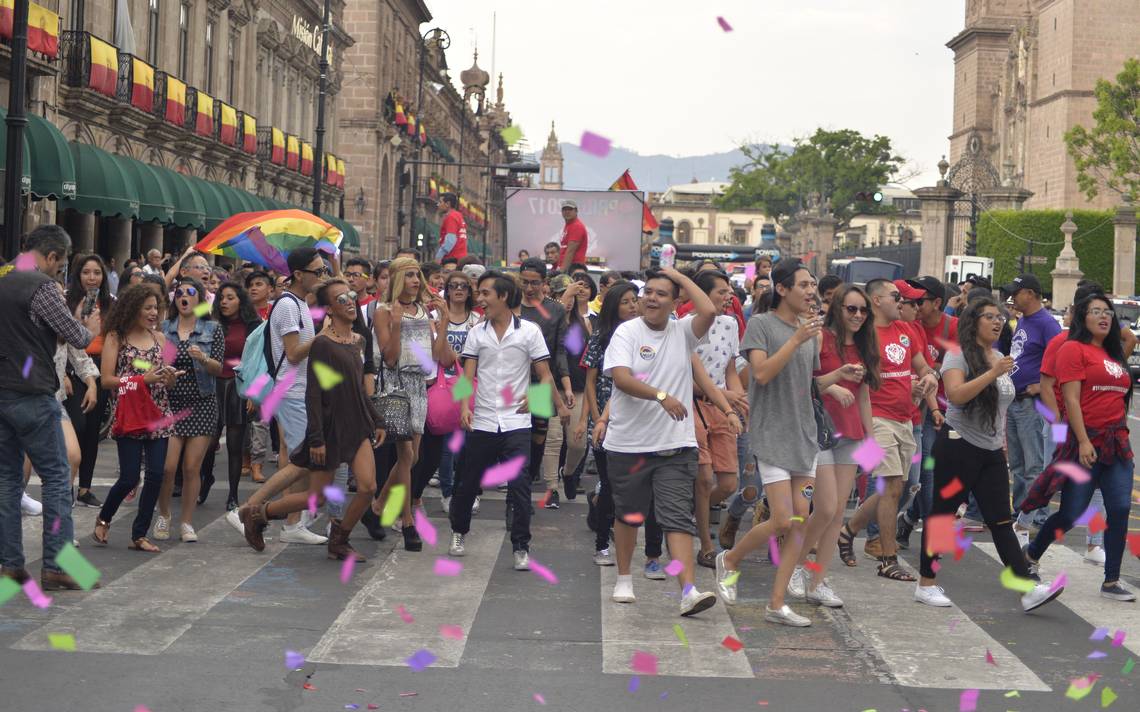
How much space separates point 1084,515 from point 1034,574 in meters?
0.56

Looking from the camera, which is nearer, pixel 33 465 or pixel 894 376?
pixel 33 465

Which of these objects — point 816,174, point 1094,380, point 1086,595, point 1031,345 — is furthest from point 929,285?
point 816,174

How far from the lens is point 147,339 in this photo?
965 cm

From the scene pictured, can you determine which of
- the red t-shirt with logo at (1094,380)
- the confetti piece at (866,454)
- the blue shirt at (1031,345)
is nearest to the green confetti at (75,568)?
the confetti piece at (866,454)

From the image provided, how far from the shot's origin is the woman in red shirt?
888 centimetres

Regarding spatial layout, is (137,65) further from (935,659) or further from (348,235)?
(935,659)

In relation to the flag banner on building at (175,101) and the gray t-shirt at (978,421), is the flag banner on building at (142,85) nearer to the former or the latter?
the flag banner on building at (175,101)

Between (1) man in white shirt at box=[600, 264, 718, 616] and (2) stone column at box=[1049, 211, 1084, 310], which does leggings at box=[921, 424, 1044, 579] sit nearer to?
(1) man in white shirt at box=[600, 264, 718, 616]

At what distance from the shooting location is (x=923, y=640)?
760 cm

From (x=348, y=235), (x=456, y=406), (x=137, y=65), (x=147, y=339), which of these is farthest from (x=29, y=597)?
(x=348, y=235)

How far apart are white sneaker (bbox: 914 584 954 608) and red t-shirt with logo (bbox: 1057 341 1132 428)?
4.56ft

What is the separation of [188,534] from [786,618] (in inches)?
163

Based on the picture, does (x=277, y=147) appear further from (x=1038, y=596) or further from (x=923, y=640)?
(x=923, y=640)

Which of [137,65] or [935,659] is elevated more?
[137,65]
